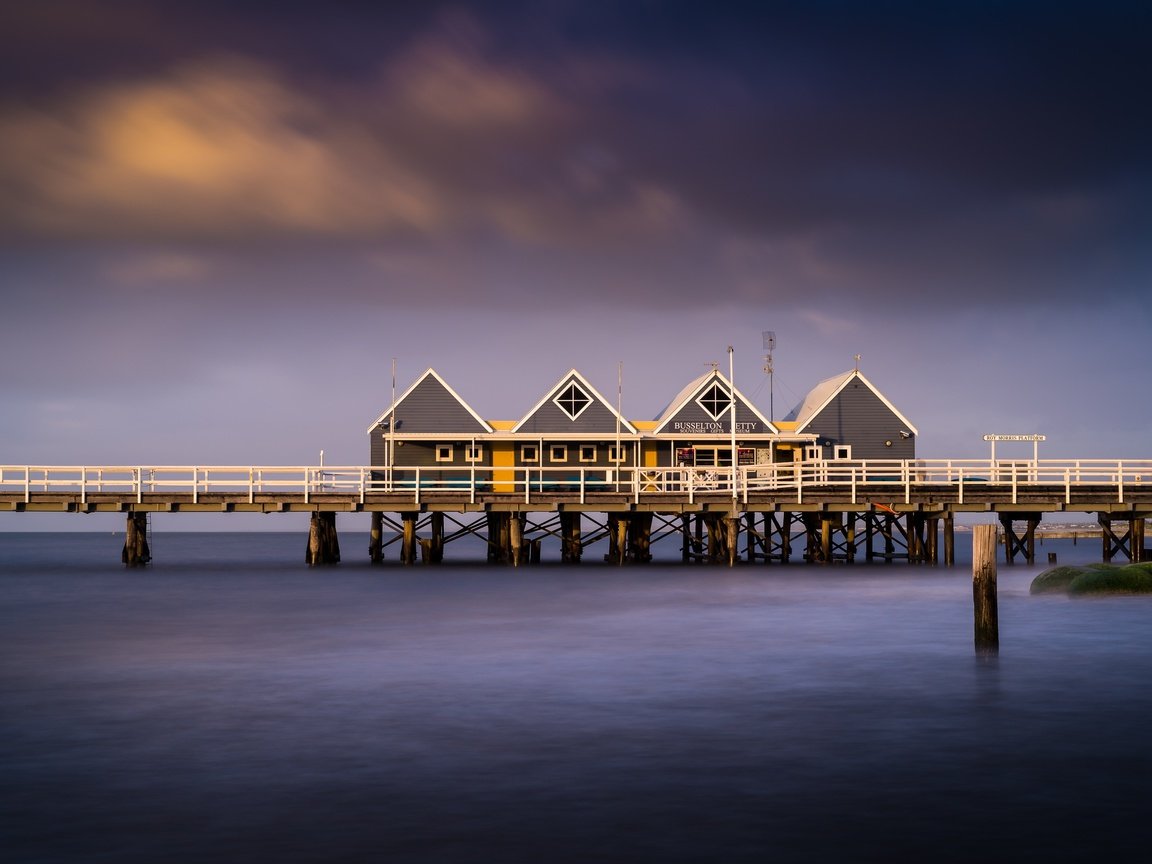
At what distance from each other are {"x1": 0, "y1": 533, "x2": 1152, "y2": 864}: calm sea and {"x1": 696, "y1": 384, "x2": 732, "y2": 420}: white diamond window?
27.4 meters

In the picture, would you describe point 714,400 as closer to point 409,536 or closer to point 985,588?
point 409,536

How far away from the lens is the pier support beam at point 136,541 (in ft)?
183

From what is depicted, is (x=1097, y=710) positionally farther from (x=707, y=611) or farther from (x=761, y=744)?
(x=707, y=611)

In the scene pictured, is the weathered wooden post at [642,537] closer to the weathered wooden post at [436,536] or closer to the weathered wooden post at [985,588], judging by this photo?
the weathered wooden post at [436,536]

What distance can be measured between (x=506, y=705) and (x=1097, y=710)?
Answer: 864cm

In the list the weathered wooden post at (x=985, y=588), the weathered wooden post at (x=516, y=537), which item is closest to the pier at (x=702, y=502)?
the weathered wooden post at (x=516, y=537)

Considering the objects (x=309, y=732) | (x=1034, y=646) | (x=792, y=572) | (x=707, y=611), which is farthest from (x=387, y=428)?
(x=309, y=732)

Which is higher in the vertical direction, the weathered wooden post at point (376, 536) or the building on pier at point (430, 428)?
the building on pier at point (430, 428)

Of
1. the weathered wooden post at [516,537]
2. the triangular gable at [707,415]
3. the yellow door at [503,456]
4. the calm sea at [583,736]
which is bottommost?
the calm sea at [583,736]

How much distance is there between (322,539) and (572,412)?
509 inches

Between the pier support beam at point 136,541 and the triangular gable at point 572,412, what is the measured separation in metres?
17.1

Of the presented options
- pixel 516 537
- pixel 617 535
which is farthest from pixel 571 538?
pixel 516 537

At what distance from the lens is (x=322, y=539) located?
55875 millimetres

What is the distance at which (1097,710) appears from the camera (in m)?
18.6
